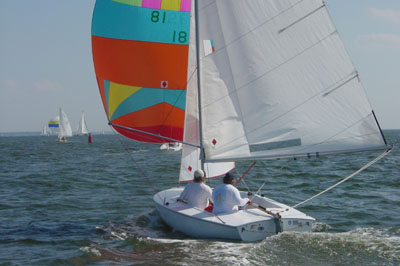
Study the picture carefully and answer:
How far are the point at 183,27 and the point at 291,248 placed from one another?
18.1ft

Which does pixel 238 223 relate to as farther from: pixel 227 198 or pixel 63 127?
pixel 63 127

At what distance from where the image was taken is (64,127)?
8006 cm

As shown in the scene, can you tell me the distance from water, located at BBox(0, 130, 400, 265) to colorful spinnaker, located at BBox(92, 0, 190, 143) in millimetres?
2457

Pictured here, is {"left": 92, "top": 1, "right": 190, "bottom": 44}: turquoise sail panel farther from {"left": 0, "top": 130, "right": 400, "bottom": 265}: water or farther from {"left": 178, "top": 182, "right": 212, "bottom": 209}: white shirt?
{"left": 0, "top": 130, "right": 400, "bottom": 265}: water

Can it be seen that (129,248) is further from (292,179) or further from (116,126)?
(292,179)

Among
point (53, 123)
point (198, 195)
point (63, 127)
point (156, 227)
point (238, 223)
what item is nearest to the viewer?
point (238, 223)

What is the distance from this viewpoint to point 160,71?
10.4 metres

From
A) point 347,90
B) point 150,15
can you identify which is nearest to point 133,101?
point 150,15

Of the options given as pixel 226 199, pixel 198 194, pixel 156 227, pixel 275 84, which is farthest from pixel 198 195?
pixel 275 84

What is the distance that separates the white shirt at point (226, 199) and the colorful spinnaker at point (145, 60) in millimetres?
2887

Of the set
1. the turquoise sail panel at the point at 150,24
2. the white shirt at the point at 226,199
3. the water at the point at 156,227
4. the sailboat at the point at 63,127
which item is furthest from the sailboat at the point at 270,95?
the sailboat at the point at 63,127

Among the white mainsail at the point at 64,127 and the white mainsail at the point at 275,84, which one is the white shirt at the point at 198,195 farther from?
the white mainsail at the point at 64,127

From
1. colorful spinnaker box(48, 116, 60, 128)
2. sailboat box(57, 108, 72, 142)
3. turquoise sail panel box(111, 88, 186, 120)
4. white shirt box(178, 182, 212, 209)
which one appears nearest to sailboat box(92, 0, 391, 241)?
white shirt box(178, 182, 212, 209)

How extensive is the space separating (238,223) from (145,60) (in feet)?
15.2
